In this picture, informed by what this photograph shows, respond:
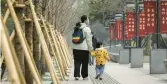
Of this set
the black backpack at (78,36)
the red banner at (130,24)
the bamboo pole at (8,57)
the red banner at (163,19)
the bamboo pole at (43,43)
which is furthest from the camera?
the red banner at (130,24)

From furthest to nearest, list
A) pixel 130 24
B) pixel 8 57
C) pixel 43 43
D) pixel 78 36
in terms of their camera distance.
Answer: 1. pixel 130 24
2. pixel 78 36
3. pixel 43 43
4. pixel 8 57

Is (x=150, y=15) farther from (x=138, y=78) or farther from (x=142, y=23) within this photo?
(x=138, y=78)

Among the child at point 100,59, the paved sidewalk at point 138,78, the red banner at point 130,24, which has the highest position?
the red banner at point 130,24

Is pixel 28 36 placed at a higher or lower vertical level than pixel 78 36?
higher

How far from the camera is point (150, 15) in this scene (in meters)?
22.2

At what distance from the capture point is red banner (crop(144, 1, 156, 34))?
21.2m

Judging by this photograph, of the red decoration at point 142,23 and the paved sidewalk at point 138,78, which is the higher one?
the red decoration at point 142,23

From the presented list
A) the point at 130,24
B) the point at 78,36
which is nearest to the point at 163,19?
the point at 78,36

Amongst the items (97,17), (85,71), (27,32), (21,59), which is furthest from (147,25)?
(97,17)

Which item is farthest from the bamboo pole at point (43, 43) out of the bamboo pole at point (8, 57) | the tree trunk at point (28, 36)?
the bamboo pole at point (8, 57)

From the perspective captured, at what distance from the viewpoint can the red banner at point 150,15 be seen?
21170mm

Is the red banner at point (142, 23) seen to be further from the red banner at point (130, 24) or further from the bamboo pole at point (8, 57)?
the bamboo pole at point (8, 57)

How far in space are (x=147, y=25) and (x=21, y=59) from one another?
1533cm

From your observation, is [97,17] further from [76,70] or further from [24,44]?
[24,44]
